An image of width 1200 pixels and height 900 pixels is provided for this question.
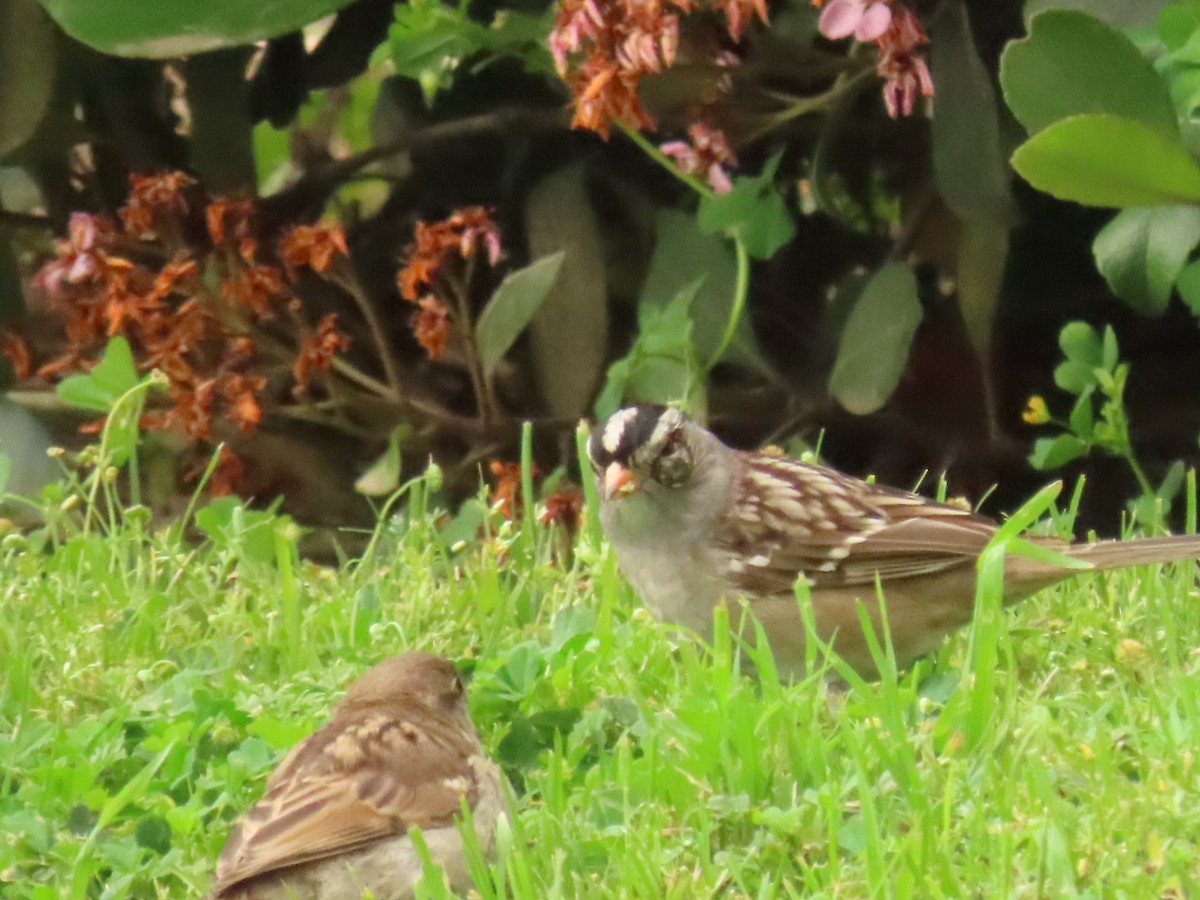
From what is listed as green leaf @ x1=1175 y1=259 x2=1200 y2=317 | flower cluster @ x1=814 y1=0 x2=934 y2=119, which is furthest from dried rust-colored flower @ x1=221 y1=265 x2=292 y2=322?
green leaf @ x1=1175 y1=259 x2=1200 y2=317

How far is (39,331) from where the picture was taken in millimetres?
5859

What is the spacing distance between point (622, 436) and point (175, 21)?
1.37m

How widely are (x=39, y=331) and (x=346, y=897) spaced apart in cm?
300

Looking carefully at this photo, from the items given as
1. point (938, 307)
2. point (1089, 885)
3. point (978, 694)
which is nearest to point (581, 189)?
point (938, 307)

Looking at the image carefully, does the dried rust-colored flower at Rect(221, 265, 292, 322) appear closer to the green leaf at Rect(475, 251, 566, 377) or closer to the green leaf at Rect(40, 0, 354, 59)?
the green leaf at Rect(475, 251, 566, 377)

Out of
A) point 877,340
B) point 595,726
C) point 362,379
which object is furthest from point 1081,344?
point 362,379

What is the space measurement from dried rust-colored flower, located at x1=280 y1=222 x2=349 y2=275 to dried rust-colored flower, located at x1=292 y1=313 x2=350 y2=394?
0.52 feet

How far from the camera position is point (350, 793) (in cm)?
336

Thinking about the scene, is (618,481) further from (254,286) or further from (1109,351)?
(254,286)

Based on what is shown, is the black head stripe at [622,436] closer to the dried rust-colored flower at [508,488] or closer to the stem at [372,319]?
the dried rust-colored flower at [508,488]

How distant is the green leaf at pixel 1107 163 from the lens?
4.06 metres

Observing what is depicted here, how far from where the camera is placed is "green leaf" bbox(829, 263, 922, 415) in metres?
4.92

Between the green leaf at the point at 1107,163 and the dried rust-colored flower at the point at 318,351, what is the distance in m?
1.99

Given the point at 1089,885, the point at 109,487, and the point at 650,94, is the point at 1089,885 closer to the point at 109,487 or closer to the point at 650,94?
the point at 650,94
